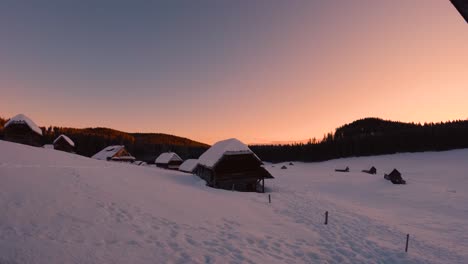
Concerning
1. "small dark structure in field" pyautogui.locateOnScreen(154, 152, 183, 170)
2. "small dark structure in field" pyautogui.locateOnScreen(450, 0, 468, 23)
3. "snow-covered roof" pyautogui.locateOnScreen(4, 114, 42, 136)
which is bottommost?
"small dark structure in field" pyautogui.locateOnScreen(154, 152, 183, 170)

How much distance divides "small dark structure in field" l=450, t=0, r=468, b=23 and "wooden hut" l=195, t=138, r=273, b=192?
29.6m

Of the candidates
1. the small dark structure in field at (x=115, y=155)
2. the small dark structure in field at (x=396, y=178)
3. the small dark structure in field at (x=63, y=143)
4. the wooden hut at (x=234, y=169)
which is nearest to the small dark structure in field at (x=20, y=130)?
the small dark structure in field at (x=63, y=143)

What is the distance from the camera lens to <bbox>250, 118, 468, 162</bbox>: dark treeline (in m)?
86.4

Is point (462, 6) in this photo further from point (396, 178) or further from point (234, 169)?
point (396, 178)

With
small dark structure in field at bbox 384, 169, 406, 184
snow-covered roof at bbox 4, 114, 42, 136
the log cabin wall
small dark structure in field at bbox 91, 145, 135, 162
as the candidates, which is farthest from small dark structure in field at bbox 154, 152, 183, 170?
small dark structure in field at bbox 384, 169, 406, 184

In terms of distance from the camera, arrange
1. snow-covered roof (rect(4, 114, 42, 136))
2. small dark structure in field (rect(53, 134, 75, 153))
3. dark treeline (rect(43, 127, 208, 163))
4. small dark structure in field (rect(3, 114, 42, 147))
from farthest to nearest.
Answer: dark treeline (rect(43, 127, 208, 163)) < small dark structure in field (rect(53, 134, 75, 153)) < small dark structure in field (rect(3, 114, 42, 147)) < snow-covered roof (rect(4, 114, 42, 136))

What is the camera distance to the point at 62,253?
7746 mm

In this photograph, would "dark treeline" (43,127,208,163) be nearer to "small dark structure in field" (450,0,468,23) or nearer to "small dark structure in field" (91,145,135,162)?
"small dark structure in field" (91,145,135,162)

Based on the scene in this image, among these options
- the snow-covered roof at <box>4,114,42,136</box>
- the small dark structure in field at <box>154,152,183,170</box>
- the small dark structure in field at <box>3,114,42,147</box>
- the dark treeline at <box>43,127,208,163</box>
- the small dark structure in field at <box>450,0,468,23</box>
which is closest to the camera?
the small dark structure in field at <box>450,0,468,23</box>

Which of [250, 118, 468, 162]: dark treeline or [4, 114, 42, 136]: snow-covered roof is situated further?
[250, 118, 468, 162]: dark treeline

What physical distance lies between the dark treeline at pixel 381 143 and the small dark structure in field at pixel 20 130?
3913 inches

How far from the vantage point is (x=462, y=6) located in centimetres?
222

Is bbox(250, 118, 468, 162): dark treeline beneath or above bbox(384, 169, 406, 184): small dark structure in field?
above

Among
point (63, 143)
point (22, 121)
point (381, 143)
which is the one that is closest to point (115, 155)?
point (63, 143)
